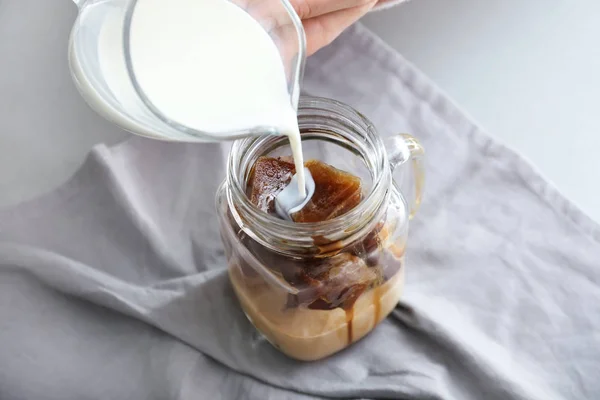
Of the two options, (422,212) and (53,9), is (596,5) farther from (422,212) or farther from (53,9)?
(53,9)

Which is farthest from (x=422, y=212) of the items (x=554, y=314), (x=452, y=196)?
(x=554, y=314)

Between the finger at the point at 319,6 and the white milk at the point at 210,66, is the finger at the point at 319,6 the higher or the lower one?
the lower one

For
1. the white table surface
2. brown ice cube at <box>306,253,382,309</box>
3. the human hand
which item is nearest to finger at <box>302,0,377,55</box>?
the human hand

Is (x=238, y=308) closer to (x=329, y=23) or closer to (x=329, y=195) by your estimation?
(x=329, y=195)

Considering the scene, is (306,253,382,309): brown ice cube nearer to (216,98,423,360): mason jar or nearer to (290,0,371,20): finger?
(216,98,423,360): mason jar

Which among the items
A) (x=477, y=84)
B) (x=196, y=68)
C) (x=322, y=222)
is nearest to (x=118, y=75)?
(x=196, y=68)

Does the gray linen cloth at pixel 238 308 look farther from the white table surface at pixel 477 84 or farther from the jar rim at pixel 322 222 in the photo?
the jar rim at pixel 322 222

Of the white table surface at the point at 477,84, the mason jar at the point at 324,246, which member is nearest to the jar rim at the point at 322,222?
the mason jar at the point at 324,246
